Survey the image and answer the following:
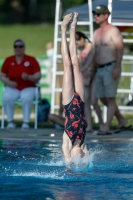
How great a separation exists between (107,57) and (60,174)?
378 cm

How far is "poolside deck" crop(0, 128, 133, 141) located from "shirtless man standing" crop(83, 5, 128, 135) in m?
0.30

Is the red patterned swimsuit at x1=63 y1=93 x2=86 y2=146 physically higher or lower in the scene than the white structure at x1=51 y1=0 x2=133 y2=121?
lower

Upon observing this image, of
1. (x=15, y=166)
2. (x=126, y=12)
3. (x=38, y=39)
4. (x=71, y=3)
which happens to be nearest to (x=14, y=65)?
(x=126, y=12)

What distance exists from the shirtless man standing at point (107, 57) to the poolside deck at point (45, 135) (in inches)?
11.8

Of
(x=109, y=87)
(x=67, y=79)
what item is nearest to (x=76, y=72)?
(x=67, y=79)

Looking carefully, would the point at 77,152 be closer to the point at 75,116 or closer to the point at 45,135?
the point at 75,116

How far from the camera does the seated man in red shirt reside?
10695 millimetres

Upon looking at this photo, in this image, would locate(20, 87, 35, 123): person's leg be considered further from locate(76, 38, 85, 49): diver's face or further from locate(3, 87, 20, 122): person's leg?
locate(76, 38, 85, 49): diver's face

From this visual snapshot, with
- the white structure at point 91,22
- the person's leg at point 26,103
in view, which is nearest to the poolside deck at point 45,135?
the person's leg at point 26,103

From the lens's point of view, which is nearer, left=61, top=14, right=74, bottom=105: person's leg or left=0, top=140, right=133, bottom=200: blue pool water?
left=0, top=140, right=133, bottom=200: blue pool water

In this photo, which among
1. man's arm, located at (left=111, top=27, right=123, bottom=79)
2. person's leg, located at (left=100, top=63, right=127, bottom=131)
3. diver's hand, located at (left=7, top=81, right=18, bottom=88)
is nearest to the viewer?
man's arm, located at (left=111, top=27, right=123, bottom=79)

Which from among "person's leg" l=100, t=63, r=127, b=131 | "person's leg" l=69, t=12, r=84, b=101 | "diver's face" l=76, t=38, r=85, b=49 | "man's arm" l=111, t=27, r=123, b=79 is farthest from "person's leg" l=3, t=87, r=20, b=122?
"person's leg" l=69, t=12, r=84, b=101

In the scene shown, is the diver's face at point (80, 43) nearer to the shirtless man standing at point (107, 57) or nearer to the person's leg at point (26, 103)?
the shirtless man standing at point (107, 57)

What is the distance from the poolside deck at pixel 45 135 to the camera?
9.37 metres
